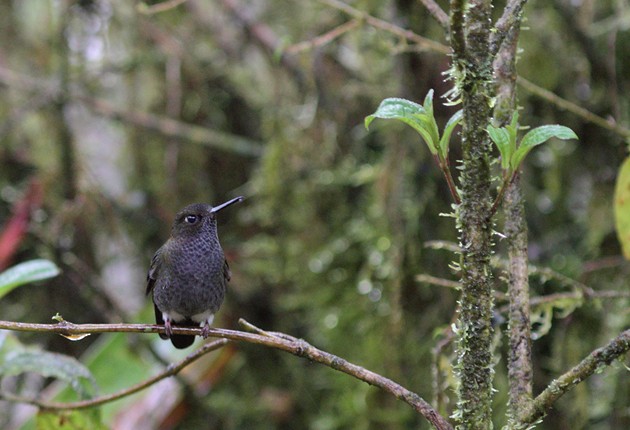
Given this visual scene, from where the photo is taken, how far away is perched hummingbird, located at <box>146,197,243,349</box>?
7.51ft

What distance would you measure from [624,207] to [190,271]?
1275mm

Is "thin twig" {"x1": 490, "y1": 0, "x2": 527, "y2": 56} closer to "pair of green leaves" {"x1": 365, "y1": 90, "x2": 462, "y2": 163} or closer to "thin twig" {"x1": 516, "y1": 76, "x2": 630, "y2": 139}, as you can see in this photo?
"pair of green leaves" {"x1": 365, "y1": 90, "x2": 462, "y2": 163}

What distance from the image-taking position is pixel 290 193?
3939 mm

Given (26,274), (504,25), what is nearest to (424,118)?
(504,25)

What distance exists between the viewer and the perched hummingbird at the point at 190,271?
2289 millimetres

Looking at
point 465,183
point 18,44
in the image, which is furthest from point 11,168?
point 465,183

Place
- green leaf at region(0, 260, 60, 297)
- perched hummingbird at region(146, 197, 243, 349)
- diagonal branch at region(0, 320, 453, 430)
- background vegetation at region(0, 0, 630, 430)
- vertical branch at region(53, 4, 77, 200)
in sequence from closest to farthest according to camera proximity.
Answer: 1. diagonal branch at region(0, 320, 453, 430)
2. green leaf at region(0, 260, 60, 297)
3. perched hummingbird at region(146, 197, 243, 349)
4. background vegetation at region(0, 0, 630, 430)
5. vertical branch at region(53, 4, 77, 200)

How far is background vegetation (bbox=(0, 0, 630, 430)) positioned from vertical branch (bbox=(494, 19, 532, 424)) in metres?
0.69

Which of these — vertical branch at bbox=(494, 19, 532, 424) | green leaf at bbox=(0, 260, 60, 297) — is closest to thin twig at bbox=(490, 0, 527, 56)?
vertical branch at bbox=(494, 19, 532, 424)

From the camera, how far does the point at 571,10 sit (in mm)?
3398

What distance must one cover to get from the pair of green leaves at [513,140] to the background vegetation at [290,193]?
40.4 inches

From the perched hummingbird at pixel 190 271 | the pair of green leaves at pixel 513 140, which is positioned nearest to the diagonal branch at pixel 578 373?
the pair of green leaves at pixel 513 140

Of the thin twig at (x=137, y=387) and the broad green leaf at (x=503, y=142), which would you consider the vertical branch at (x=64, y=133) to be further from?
the broad green leaf at (x=503, y=142)

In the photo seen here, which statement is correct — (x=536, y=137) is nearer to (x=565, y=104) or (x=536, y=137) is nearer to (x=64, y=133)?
(x=565, y=104)
